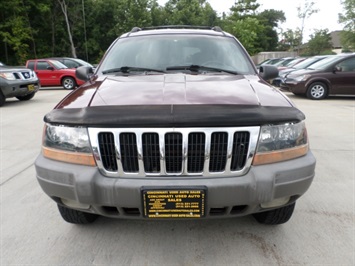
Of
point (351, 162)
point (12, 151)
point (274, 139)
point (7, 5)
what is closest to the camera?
point (274, 139)

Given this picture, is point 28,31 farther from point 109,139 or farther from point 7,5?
point 109,139

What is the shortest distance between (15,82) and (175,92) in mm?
8452

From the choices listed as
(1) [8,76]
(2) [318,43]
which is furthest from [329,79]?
(2) [318,43]

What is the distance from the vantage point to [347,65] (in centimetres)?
993

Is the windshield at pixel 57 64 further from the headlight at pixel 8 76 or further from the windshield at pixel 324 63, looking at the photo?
the windshield at pixel 324 63

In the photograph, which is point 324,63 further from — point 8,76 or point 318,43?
point 318,43

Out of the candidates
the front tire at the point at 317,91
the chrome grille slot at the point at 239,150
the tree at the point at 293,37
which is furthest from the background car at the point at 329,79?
the tree at the point at 293,37

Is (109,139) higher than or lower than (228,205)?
higher

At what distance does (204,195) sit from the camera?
186 centimetres

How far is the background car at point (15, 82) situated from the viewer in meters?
8.82

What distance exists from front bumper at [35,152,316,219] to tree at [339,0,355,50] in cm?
3723

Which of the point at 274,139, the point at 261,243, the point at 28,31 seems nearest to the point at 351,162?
the point at 261,243

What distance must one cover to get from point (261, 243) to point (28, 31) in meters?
29.1

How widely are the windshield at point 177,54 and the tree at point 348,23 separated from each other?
3587 centimetres
